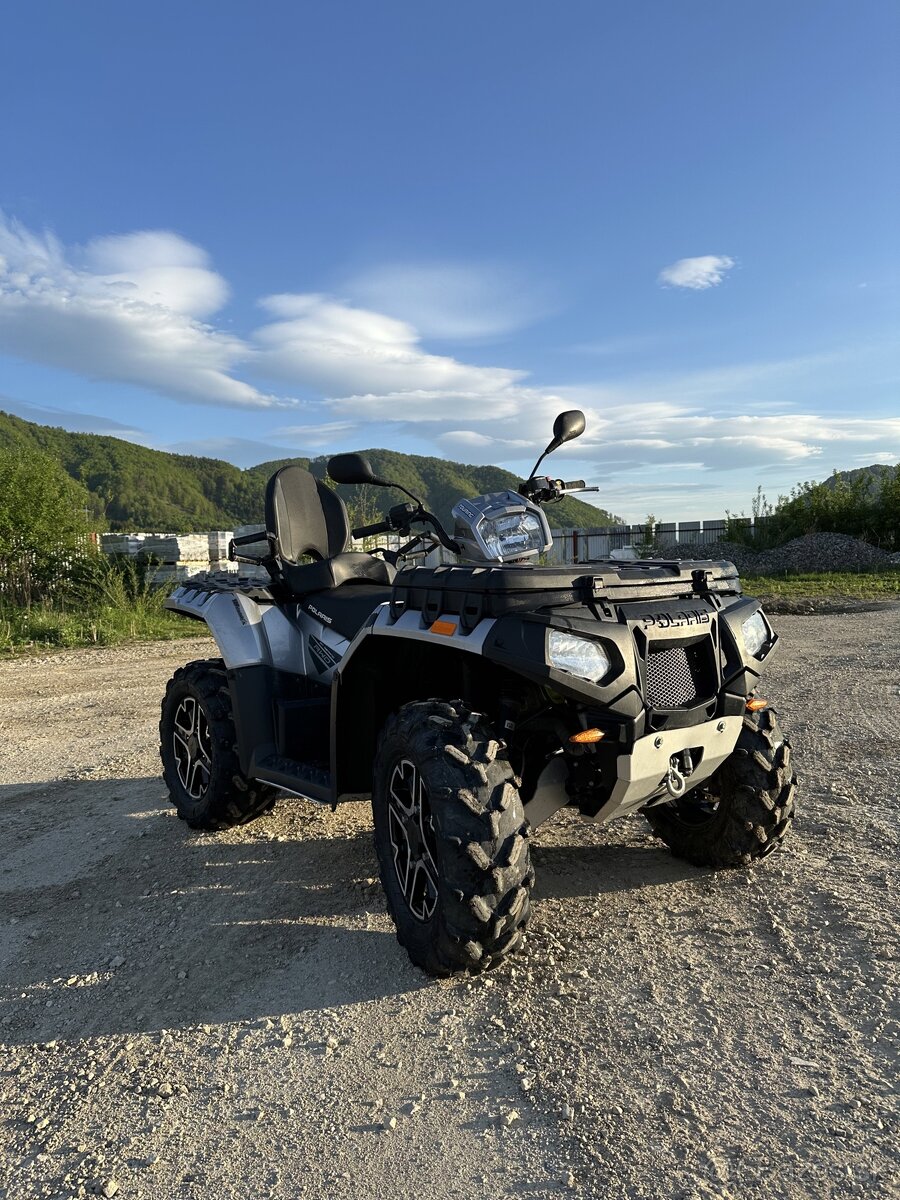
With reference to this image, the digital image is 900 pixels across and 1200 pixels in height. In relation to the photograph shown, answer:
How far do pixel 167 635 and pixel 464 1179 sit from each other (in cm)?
1207

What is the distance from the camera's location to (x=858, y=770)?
4.90 metres

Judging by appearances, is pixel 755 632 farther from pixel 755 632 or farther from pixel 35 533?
pixel 35 533

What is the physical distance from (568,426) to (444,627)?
115 cm

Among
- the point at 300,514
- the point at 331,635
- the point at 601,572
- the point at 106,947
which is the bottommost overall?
the point at 106,947

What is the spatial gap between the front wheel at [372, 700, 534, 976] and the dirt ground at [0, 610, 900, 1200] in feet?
0.70

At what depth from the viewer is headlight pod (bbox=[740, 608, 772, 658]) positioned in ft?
9.95

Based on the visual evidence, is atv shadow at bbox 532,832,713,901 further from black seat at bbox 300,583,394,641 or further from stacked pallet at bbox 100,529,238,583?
stacked pallet at bbox 100,529,238,583

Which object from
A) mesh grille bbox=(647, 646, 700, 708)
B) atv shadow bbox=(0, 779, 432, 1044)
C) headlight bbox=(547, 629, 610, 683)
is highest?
headlight bbox=(547, 629, 610, 683)

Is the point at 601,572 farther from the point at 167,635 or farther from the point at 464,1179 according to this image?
the point at 167,635

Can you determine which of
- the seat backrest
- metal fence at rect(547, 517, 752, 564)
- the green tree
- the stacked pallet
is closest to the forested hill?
metal fence at rect(547, 517, 752, 564)

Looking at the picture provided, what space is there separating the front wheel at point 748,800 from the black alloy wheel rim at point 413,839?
1273 millimetres

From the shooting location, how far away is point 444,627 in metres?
2.73

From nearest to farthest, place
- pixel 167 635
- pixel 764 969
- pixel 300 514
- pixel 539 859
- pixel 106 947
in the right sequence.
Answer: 1. pixel 764 969
2. pixel 106 947
3. pixel 539 859
4. pixel 300 514
5. pixel 167 635

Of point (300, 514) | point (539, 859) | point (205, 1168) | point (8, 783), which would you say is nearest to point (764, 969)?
point (539, 859)
